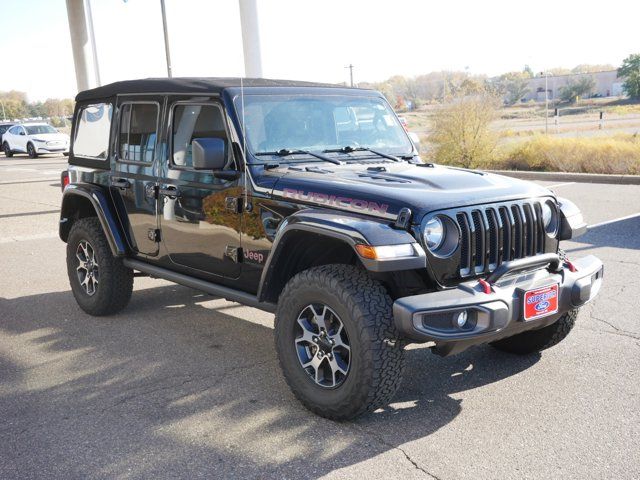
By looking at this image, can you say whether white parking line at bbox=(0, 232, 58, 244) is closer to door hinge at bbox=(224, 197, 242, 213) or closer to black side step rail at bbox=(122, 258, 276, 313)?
black side step rail at bbox=(122, 258, 276, 313)

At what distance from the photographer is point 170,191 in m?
5.11

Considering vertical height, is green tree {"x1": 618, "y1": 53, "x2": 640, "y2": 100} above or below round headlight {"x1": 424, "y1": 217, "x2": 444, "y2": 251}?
above

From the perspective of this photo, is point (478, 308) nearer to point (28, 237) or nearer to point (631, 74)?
point (28, 237)

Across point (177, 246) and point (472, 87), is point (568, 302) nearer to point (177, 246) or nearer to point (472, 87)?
point (177, 246)

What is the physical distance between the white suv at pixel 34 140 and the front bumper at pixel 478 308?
29.6m

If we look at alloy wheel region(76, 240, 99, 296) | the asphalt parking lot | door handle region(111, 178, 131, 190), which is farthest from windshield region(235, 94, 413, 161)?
alloy wheel region(76, 240, 99, 296)

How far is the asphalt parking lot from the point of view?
3.44 meters

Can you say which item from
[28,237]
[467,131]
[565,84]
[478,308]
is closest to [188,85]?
[478,308]

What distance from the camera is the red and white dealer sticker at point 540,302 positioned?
3695 mm

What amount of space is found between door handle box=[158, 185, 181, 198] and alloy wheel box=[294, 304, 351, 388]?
162cm

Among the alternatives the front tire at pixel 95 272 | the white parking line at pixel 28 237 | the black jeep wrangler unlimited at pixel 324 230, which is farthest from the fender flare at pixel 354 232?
the white parking line at pixel 28 237

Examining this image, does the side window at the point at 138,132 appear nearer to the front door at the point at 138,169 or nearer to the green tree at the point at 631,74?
the front door at the point at 138,169

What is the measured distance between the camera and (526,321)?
12.2ft

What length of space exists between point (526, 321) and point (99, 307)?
375 cm
